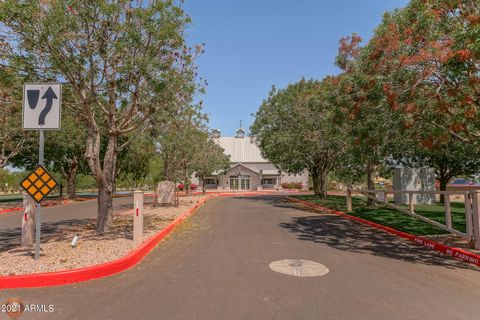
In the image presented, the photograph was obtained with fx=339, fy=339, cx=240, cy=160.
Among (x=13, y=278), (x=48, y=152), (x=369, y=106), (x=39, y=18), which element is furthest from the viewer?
(x=48, y=152)

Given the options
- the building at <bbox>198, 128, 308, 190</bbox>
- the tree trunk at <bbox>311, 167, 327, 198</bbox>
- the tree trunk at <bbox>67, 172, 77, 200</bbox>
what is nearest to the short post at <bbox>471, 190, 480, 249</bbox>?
the tree trunk at <bbox>311, 167, 327, 198</bbox>

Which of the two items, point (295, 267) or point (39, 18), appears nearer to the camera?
point (295, 267)

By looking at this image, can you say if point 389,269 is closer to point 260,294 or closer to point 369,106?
point 260,294

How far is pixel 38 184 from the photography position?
7031mm

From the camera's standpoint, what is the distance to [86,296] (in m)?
5.20

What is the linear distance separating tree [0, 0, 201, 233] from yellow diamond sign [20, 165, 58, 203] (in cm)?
271

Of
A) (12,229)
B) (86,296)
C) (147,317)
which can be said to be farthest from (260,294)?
(12,229)

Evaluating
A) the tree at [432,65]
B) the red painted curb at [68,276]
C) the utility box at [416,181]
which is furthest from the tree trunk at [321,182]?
the red painted curb at [68,276]

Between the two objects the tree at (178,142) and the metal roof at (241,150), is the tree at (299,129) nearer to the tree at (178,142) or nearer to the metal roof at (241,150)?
the tree at (178,142)

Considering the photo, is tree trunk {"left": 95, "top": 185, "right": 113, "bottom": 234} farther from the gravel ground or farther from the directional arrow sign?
the directional arrow sign

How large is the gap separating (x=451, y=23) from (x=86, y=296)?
10649 mm

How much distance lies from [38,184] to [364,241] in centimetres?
866

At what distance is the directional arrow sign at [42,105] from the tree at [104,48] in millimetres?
1573

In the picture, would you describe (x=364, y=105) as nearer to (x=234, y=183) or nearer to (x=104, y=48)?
(x=104, y=48)
